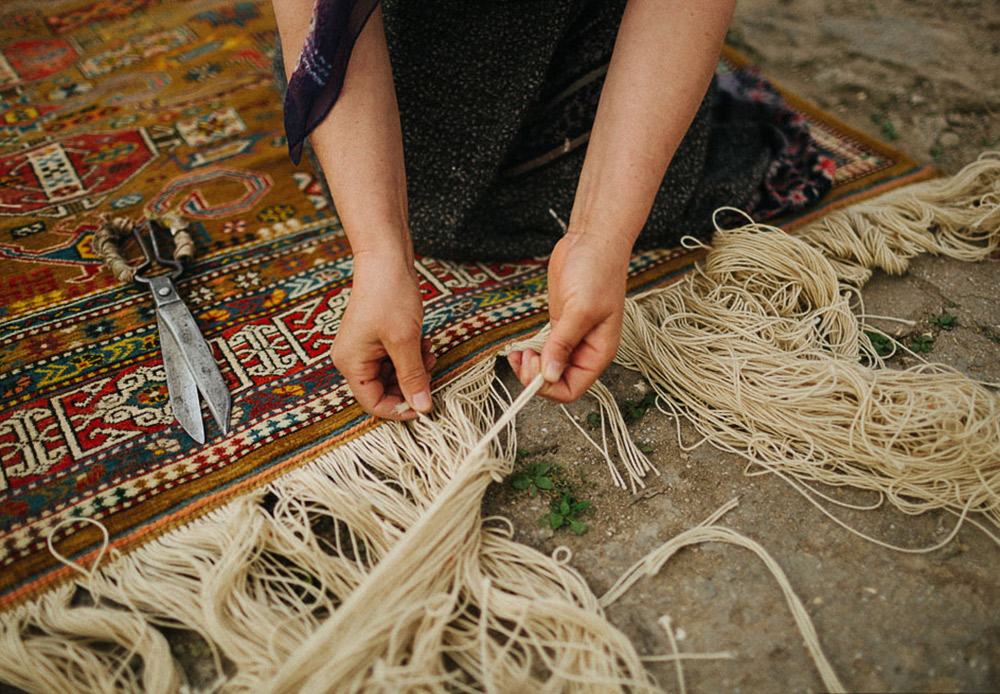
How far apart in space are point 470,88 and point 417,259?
36 cm

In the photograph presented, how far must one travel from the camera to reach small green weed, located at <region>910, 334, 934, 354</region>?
1141mm

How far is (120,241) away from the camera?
1332mm

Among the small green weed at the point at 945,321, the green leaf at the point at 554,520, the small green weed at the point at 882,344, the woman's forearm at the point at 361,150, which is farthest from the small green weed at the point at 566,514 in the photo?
the small green weed at the point at 945,321

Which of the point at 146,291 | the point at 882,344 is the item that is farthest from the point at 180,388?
the point at 882,344

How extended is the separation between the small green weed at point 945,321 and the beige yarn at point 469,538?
6.9 inches

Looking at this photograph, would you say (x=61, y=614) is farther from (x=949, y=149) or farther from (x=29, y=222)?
(x=949, y=149)

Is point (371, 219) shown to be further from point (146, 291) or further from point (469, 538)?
point (146, 291)

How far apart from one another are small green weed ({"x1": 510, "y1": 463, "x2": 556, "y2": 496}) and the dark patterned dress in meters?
0.51

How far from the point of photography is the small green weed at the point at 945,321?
1.18 m

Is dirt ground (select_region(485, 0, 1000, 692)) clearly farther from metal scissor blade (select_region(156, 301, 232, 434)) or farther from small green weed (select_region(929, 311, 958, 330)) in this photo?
metal scissor blade (select_region(156, 301, 232, 434))

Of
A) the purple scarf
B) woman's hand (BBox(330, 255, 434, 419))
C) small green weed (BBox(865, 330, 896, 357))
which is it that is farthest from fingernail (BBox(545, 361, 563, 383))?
small green weed (BBox(865, 330, 896, 357))

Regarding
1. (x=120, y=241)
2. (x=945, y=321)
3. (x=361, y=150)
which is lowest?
(x=945, y=321)

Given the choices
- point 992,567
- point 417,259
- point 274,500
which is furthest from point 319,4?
point 992,567

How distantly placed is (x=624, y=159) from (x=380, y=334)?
0.42m
